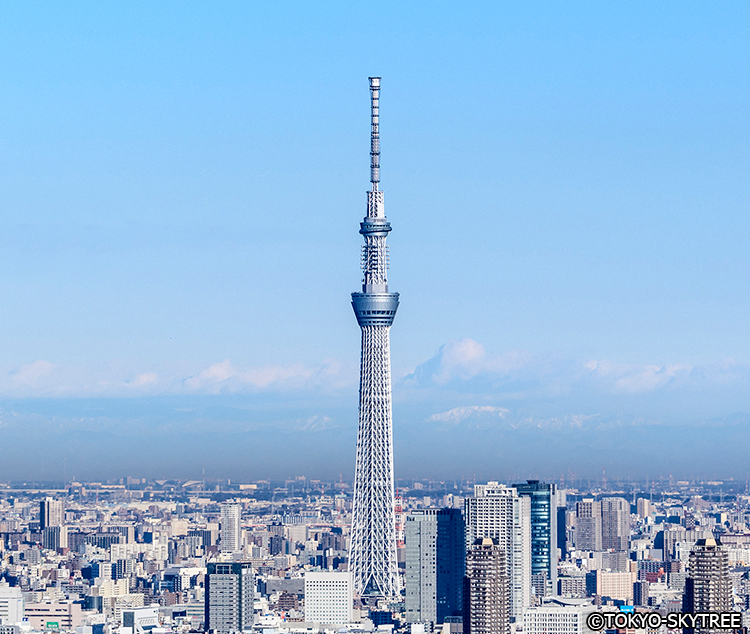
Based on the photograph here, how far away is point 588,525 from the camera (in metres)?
87.8

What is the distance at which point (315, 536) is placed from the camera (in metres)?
87.6

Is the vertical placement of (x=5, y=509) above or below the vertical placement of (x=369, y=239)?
below

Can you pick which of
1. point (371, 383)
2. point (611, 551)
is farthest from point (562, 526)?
point (371, 383)

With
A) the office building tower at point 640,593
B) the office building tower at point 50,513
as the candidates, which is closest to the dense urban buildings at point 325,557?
the office building tower at point 640,593

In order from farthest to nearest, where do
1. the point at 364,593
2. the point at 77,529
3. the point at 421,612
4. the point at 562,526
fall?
the point at 77,529
the point at 562,526
the point at 364,593
the point at 421,612

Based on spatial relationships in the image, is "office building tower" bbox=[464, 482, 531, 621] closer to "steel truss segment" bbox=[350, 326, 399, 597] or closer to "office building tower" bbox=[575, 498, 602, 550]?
"steel truss segment" bbox=[350, 326, 399, 597]

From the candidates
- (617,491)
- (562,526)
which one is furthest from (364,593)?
(617,491)

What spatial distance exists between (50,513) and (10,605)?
33.6m

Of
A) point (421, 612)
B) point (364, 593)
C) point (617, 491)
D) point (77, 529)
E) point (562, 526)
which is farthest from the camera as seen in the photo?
point (617, 491)

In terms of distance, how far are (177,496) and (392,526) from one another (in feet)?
126

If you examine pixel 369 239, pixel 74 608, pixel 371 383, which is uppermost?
pixel 369 239

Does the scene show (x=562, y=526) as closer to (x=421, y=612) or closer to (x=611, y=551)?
(x=611, y=551)

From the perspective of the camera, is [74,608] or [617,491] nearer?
[74,608]

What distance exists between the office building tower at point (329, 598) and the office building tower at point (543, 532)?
6.53m
